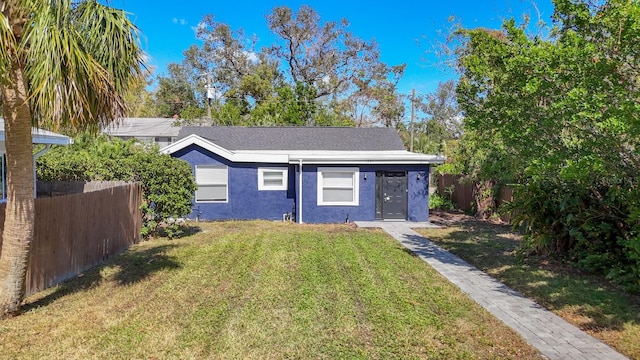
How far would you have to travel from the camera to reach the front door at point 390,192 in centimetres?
1520

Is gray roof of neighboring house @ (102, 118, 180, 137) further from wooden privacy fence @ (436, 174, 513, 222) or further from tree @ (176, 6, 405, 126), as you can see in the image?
wooden privacy fence @ (436, 174, 513, 222)

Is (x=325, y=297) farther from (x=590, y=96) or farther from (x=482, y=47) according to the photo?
(x=482, y=47)

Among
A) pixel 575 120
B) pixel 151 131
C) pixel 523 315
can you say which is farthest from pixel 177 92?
pixel 523 315

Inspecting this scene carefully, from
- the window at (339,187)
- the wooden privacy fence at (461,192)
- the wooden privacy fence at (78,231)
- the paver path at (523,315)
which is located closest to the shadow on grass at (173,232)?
the wooden privacy fence at (78,231)

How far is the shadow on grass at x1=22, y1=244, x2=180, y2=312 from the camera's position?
6.34 metres

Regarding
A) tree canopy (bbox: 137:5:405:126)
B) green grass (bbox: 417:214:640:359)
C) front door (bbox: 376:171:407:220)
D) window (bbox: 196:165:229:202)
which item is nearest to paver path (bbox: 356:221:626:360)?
green grass (bbox: 417:214:640:359)

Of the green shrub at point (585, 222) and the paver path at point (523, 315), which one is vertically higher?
the green shrub at point (585, 222)

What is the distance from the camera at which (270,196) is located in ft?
51.3

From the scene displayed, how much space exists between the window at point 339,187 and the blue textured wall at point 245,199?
1.36m

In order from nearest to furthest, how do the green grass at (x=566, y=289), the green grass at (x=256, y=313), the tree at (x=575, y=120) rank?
the green grass at (x=256, y=313)
the green grass at (x=566, y=289)
the tree at (x=575, y=120)

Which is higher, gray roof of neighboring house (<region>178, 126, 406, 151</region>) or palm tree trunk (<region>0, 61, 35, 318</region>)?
gray roof of neighboring house (<region>178, 126, 406, 151</region>)

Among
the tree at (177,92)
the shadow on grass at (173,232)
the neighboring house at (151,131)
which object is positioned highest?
the tree at (177,92)

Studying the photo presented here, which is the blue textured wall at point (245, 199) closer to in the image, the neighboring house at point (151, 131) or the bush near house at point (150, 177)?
the bush near house at point (150, 177)

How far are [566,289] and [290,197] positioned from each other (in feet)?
34.0
